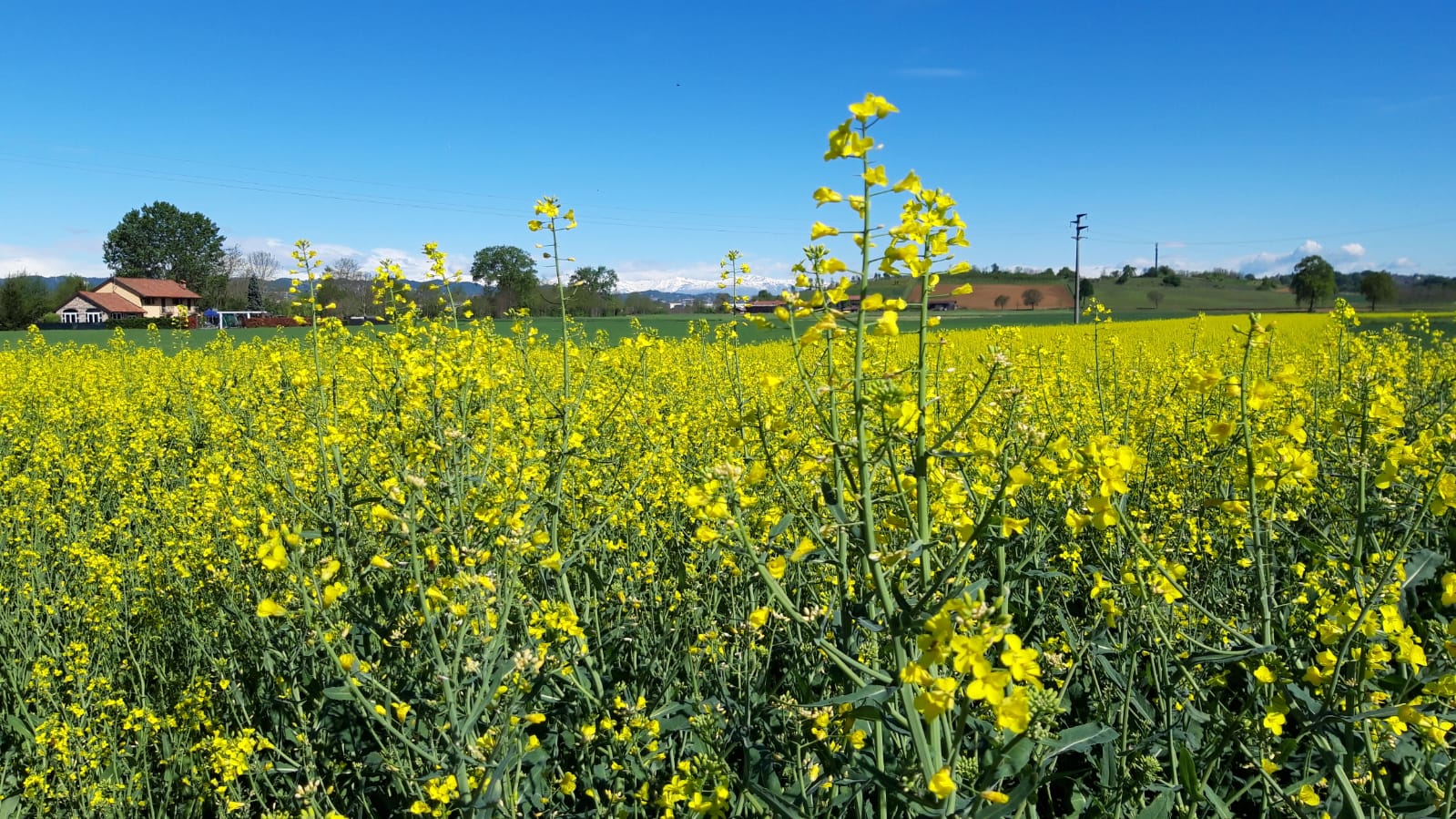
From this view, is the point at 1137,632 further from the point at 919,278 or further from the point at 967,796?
the point at 919,278

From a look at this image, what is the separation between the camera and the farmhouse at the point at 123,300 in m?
51.2

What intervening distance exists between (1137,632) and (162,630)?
4229mm

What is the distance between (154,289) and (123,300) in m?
2.54

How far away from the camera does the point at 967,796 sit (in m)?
1.65

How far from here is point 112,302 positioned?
178 ft

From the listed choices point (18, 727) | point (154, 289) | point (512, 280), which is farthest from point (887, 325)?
point (154, 289)

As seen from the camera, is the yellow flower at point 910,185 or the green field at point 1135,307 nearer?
the yellow flower at point 910,185

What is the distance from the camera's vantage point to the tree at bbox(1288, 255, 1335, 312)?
46.8 m

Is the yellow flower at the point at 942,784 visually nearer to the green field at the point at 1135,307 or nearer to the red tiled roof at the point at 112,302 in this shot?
the green field at the point at 1135,307

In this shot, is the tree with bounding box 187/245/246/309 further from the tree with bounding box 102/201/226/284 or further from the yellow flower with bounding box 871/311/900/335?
the yellow flower with bounding box 871/311/900/335

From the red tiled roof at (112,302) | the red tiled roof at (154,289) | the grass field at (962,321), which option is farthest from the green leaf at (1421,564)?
the red tiled roof at (154,289)

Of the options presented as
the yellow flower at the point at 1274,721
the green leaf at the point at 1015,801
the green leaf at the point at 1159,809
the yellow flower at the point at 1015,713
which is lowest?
the green leaf at the point at 1159,809

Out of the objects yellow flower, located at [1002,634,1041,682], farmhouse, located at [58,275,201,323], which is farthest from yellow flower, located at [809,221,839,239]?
farmhouse, located at [58,275,201,323]

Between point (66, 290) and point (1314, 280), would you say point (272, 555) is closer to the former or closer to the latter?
point (1314, 280)
